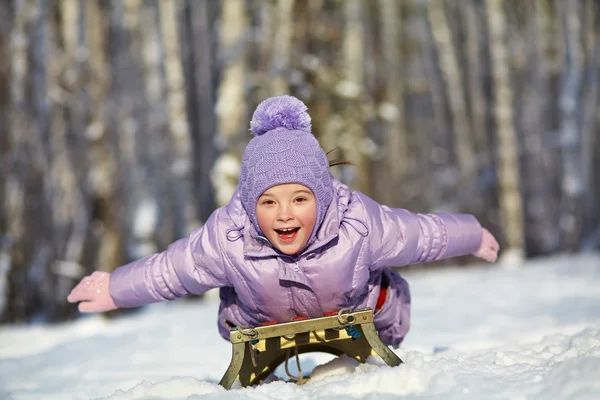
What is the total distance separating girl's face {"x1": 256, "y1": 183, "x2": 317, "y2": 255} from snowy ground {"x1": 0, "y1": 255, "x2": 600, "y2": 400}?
0.50m

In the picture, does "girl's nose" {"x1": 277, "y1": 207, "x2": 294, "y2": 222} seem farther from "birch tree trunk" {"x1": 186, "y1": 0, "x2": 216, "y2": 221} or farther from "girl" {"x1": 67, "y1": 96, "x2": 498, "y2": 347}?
"birch tree trunk" {"x1": 186, "y1": 0, "x2": 216, "y2": 221}

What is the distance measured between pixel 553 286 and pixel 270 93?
3.65m

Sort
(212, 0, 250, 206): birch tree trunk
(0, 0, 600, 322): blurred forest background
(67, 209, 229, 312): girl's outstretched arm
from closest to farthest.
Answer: (67, 209, 229, 312): girl's outstretched arm
(212, 0, 250, 206): birch tree trunk
(0, 0, 600, 322): blurred forest background

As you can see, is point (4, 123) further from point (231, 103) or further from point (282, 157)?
point (282, 157)

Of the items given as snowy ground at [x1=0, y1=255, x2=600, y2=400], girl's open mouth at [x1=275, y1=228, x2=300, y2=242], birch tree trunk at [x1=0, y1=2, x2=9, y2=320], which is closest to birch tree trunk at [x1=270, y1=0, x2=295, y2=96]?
snowy ground at [x1=0, y1=255, x2=600, y2=400]

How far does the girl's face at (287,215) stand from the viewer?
232cm

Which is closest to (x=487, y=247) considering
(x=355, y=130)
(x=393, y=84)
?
(x=355, y=130)

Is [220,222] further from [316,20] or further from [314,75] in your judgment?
[316,20]

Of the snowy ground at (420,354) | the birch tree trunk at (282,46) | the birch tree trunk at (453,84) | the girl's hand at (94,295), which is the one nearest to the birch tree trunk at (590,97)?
the birch tree trunk at (453,84)

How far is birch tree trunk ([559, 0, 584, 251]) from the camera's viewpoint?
12.8 m

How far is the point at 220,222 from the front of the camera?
8.13 ft

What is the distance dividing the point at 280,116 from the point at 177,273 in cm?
74

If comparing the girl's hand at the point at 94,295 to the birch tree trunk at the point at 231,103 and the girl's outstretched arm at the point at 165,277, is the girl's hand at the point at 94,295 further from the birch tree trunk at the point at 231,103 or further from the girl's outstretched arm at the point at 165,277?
the birch tree trunk at the point at 231,103

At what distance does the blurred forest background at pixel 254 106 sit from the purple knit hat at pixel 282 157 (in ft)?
14.8
